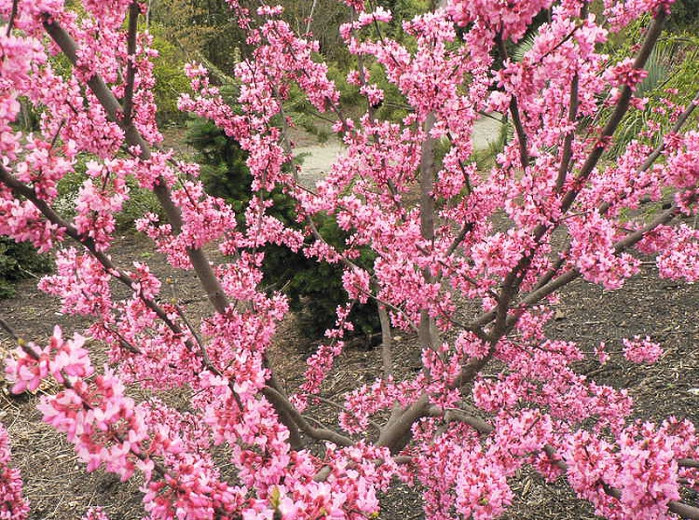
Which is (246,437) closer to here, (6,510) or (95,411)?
(95,411)

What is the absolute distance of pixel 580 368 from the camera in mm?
4379

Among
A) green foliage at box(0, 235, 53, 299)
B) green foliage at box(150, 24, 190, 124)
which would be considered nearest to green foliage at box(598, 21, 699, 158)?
green foliage at box(0, 235, 53, 299)

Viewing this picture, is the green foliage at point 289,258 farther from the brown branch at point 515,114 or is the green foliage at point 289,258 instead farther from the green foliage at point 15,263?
the green foliage at point 15,263

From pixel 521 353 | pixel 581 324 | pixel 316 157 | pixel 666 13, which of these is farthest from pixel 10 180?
pixel 316 157

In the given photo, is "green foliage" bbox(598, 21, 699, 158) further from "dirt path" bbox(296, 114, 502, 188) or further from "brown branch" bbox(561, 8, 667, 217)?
"dirt path" bbox(296, 114, 502, 188)

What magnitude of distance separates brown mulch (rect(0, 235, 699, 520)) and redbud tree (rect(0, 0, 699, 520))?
1.66ft

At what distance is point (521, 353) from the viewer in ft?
10.3

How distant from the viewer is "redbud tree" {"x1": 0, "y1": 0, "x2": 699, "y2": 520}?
1.37 meters

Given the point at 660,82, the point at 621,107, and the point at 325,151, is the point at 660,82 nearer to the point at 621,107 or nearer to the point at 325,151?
the point at 621,107

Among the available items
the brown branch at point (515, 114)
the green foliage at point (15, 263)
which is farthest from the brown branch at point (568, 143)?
the green foliage at point (15, 263)

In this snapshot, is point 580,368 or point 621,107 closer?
point 621,107

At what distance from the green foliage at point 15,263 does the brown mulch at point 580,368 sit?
4.14 ft

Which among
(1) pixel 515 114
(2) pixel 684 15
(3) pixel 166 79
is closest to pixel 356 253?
(1) pixel 515 114

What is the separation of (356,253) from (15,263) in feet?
19.9
